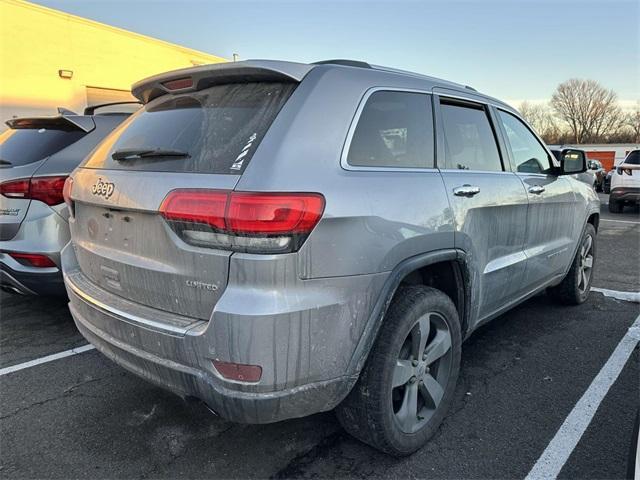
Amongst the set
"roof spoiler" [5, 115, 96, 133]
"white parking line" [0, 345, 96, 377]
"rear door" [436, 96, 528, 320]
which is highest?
"roof spoiler" [5, 115, 96, 133]

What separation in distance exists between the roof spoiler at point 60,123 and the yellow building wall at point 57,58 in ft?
35.9

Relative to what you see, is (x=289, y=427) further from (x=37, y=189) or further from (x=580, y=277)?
(x=580, y=277)

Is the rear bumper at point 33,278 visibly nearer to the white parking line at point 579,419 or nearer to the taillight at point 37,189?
the taillight at point 37,189

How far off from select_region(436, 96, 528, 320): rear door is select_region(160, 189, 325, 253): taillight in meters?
1.06

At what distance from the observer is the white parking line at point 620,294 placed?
5016mm

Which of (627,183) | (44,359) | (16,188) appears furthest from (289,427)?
(627,183)

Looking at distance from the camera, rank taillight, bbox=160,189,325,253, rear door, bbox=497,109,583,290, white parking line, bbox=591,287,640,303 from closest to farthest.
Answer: taillight, bbox=160,189,325,253, rear door, bbox=497,109,583,290, white parking line, bbox=591,287,640,303

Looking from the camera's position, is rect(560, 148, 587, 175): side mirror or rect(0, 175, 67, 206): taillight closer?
rect(0, 175, 67, 206): taillight

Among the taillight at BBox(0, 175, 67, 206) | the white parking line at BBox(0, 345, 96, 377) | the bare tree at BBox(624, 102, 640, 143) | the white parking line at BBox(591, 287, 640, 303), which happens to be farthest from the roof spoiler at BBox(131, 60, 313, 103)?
A: the bare tree at BBox(624, 102, 640, 143)

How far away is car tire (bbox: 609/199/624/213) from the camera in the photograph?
13.4m

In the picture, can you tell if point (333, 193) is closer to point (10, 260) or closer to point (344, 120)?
point (344, 120)

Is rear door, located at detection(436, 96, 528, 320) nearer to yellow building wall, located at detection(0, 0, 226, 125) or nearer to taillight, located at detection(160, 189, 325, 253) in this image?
taillight, located at detection(160, 189, 325, 253)

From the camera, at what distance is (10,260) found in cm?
374

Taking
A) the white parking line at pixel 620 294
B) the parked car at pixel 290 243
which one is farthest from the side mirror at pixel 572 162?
the white parking line at pixel 620 294
